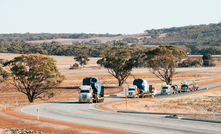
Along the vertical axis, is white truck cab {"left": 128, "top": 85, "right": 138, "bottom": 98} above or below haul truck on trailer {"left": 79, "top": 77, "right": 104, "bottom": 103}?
below

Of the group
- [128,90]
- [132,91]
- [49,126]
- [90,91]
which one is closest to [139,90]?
[132,91]

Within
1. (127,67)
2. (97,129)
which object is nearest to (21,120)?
(97,129)

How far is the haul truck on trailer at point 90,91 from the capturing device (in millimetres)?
46856

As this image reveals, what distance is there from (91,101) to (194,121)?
23.9m

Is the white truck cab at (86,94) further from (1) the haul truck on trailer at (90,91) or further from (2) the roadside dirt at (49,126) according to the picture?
(2) the roadside dirt at (49,126)

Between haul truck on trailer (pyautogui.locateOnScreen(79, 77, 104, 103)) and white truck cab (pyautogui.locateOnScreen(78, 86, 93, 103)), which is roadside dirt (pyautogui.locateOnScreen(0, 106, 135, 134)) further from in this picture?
haul truck on trailer (pyautogui.locateOnScreen(79, 77, 104, 103))

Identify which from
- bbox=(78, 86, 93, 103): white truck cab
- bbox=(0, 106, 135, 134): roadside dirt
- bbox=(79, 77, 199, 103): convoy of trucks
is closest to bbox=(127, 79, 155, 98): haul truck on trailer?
bbox=(79, 77, 199, 103): convoy of trucks

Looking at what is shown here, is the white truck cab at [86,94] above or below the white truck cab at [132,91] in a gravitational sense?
above

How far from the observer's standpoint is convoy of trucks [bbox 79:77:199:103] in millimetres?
47031

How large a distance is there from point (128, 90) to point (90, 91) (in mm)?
14107

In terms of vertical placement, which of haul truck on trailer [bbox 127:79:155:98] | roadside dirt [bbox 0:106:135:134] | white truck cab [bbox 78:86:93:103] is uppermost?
roadside dirt [bbox 0:106:135:134]

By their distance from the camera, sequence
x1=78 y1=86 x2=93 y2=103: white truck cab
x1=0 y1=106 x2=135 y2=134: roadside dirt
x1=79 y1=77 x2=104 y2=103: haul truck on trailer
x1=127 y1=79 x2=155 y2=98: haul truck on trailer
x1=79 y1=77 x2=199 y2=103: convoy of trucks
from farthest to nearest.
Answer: x1=127 y1=79 x2=155 y2=98: haul truck on trailer
x1=79 y1=77 x2=199 y2=103: convoy of trucks
x1=79 y1=77 x2=104 y2=103: haul truck on trailer
x1=78 y1=86 x2=93 y2=103: white truck cab
x1=0 y1=106 x2=135 y2=134: roadside dirt

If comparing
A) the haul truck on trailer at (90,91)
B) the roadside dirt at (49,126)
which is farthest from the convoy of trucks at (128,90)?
the roadside dirt at (49,126)

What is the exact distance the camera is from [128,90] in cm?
5956
